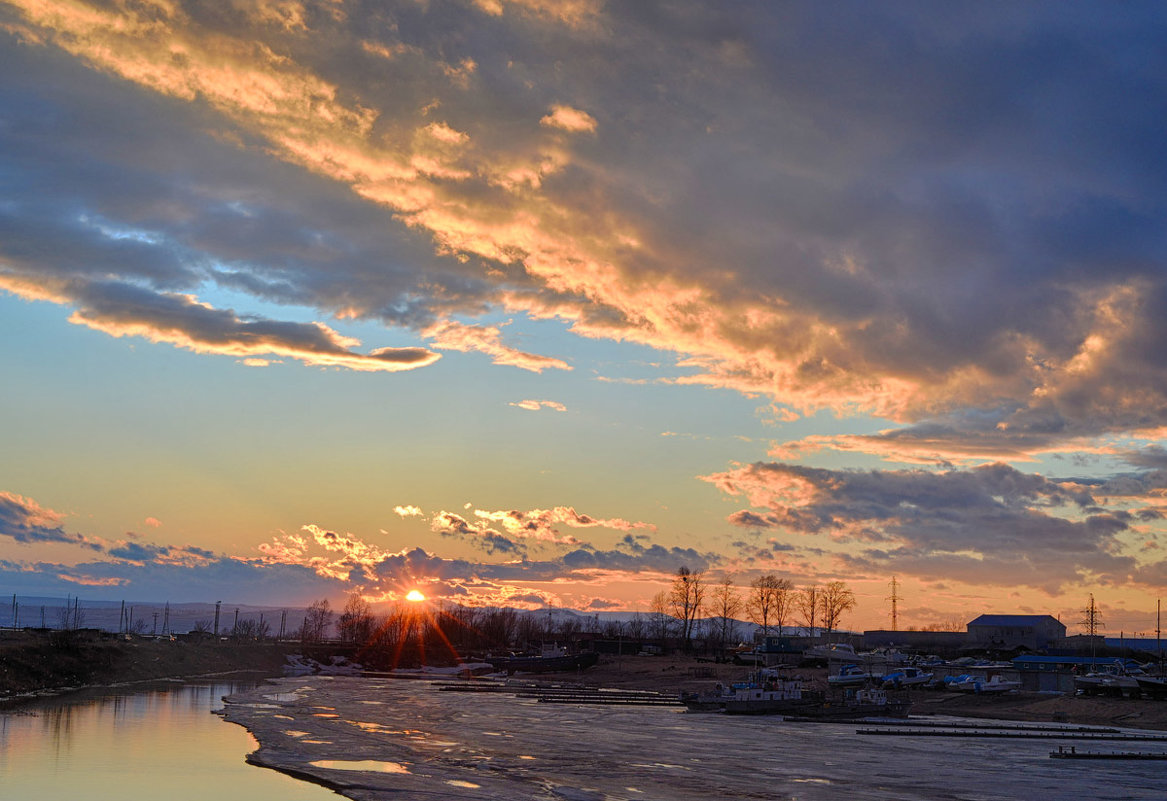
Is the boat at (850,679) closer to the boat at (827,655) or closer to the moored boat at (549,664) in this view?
the boat at (827,655)

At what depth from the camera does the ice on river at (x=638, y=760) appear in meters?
42.3

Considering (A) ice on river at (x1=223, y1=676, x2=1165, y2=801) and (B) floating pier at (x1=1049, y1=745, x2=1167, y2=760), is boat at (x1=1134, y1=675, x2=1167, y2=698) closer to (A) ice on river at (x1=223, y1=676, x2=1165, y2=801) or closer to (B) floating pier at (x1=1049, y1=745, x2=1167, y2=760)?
(A) ice on river at (x1=223, y1=676, x2=1165, y2=801)

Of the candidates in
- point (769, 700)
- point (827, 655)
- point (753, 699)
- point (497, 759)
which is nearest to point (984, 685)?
point (769, 700)

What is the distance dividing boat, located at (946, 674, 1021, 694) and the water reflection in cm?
7984

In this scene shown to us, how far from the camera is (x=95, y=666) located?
360 ft

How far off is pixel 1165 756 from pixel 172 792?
2071 inches

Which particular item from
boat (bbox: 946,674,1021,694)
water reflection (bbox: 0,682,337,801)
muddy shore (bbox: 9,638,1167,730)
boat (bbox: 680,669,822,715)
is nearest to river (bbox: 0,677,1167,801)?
water reflection (bbox: 0,682,337,801)

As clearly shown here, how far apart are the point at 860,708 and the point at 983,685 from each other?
26235mm

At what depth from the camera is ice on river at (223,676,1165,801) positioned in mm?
42312

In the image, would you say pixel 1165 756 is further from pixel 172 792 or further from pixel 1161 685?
pixel 172 792

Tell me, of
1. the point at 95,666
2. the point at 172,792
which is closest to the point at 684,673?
the point at 95,666

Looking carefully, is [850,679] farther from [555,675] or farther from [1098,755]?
[1098,755]

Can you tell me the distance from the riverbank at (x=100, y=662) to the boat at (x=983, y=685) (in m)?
91.8

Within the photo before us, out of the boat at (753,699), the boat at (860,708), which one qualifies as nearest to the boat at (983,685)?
the boat at (860,708)
